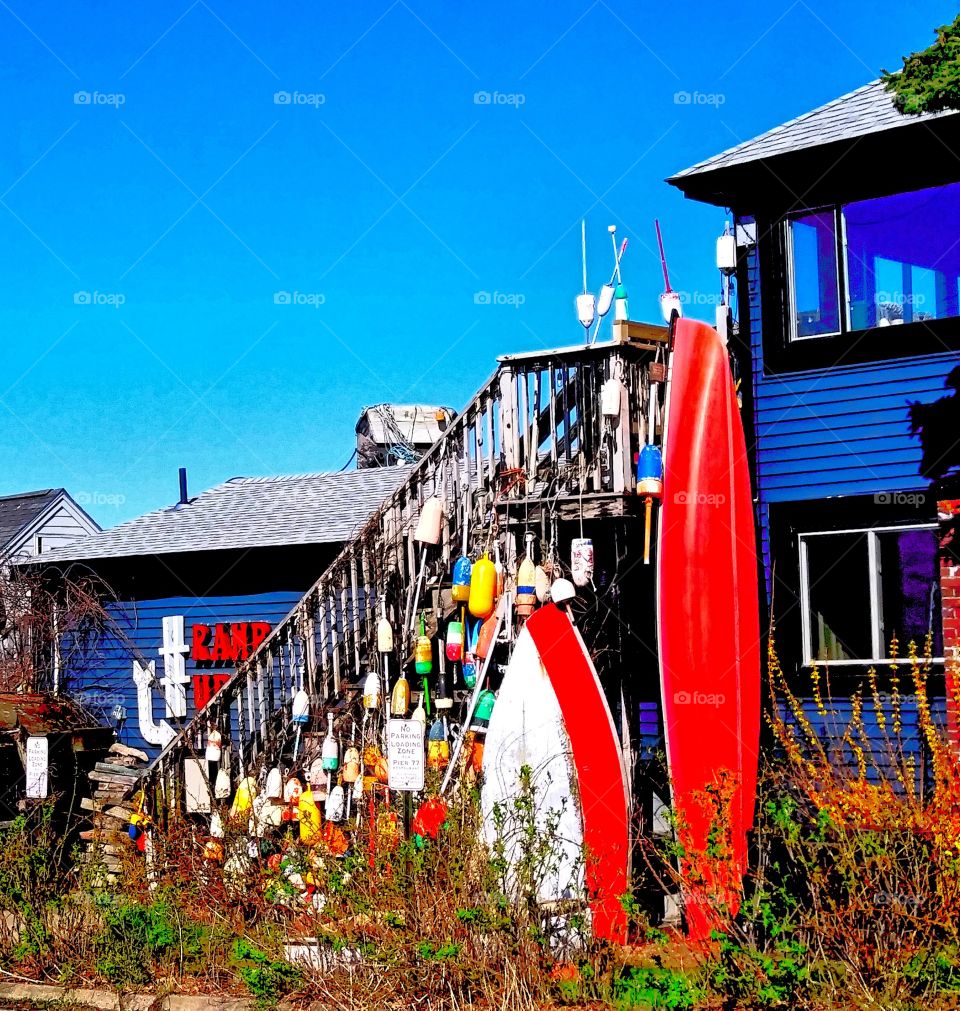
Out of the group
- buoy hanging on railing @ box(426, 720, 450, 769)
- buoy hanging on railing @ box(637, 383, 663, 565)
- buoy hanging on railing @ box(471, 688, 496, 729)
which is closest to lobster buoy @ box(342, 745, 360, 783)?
buoy hanging on railing @ box(426, 720, 450, 769)

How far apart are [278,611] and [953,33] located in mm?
12646

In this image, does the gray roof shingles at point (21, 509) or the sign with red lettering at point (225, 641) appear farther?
the gray roof shingles at point (21, 509)

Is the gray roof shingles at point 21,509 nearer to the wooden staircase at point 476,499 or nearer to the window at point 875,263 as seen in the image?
the wooden staircase at point 476,499

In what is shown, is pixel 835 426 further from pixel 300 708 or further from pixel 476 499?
pixel 300 708

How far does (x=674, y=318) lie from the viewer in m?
10.8

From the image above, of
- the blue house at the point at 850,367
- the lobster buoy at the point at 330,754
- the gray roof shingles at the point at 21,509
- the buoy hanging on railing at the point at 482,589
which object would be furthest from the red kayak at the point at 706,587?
the gray roof shingles at the point at 21,509

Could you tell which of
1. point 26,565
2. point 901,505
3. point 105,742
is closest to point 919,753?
point 901,505

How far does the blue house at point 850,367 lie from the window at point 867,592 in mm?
12

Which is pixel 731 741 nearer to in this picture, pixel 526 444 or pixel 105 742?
pixel 526 444

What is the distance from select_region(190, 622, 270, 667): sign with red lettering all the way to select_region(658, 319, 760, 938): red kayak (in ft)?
33.8

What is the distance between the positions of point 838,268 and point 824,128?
1350 millimetres

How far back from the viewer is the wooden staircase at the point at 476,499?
1042 centimetres

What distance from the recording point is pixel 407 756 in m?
8.59

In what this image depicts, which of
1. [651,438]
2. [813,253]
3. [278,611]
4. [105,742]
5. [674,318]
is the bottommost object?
[105,742]
